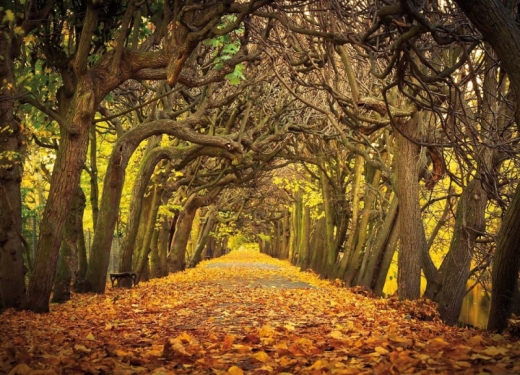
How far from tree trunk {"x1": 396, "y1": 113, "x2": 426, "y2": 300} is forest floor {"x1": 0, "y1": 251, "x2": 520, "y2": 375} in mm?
646

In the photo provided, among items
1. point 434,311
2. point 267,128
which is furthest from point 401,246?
point 267,128

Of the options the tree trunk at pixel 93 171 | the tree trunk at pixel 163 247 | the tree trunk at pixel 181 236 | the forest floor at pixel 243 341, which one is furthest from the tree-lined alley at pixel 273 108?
the tree trunk at pixel 181 236

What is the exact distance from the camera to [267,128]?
24.8 metres

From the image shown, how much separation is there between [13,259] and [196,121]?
24.3 ft

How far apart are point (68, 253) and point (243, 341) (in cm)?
893

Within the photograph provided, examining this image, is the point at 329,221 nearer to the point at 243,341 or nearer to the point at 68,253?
the point at 68,253

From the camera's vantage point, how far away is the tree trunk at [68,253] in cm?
1502

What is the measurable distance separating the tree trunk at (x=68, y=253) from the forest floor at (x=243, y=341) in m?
0.94

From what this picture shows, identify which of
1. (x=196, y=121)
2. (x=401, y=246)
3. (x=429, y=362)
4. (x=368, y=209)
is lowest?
(x=429, y=362)

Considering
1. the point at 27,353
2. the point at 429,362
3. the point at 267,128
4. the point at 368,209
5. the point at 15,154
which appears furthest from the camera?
the point at 267,128

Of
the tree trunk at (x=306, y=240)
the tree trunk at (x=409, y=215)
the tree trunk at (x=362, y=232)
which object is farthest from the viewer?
the tree trunk at (x=306, y=240)

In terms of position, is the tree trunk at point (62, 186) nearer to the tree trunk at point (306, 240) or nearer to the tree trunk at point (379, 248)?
the tree trunk at point (379, 248)

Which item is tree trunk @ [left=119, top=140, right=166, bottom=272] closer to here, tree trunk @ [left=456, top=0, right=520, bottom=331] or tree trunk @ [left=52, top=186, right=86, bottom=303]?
tree trunk @ [left=52, top=186, right=86, bottom=303]

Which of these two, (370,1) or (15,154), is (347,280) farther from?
(15,154)
